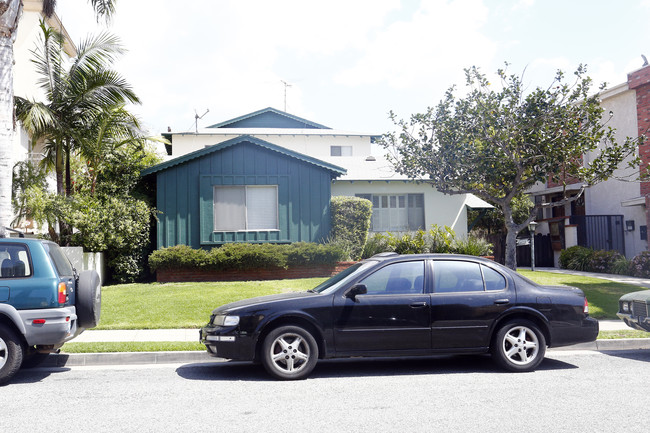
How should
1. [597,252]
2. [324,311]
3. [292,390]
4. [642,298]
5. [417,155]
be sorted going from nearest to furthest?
[292,390], [324,311], [642,298], [417,155], [597,252]

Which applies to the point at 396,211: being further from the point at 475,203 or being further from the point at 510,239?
the point at 510,239

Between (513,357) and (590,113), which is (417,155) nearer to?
(590,113)

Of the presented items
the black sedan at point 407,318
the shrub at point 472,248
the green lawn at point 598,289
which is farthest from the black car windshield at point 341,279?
the shrub at point 472,248

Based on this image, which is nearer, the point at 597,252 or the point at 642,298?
the point at 642,298

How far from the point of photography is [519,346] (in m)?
7.67

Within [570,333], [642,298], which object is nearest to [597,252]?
[642,298]

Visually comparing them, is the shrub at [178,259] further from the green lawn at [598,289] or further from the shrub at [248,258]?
the green lawn at [598,289]

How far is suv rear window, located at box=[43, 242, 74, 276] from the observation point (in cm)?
747

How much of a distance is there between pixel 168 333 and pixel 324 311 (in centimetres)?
425

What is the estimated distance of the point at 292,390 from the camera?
6.69 meters

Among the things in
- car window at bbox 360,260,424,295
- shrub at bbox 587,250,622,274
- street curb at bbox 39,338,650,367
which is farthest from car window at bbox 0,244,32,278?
shrub at bbox 587,250,622,274

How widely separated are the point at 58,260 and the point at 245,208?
11.3m

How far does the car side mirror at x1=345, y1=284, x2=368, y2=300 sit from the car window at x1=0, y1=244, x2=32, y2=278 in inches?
155

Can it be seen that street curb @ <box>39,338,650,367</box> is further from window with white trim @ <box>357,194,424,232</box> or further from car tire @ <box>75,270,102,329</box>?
window with white trim @ <box>357,194,424,232</box>
